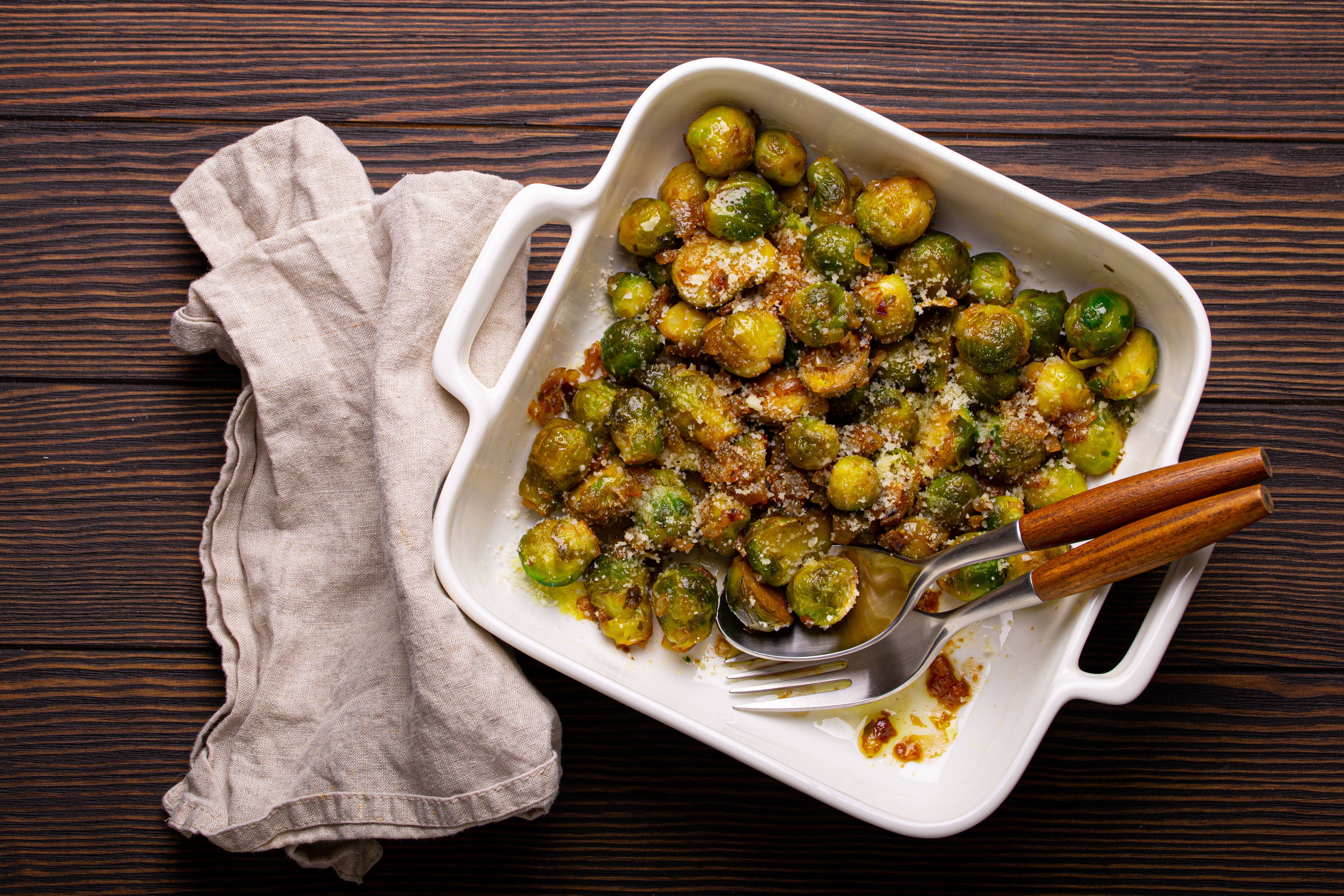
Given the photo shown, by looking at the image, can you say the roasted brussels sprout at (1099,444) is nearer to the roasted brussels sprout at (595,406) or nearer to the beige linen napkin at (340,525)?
the roasted brussels sprout at (595,406)

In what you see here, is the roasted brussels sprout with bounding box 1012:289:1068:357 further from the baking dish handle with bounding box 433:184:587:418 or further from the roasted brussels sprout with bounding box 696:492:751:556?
the baking dish handle with bounding box 433:184:587:418

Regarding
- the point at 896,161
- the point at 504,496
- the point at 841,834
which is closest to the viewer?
the point at 896,161

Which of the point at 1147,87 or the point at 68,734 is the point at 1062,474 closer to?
the point at 1147,87

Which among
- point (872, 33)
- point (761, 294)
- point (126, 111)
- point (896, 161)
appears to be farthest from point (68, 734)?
point (872, 33)

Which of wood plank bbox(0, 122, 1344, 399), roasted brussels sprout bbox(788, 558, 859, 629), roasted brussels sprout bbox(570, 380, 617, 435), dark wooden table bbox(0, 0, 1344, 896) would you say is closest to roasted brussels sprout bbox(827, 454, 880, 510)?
roasted brussels sprout bbox(788, 558, 859, 629)

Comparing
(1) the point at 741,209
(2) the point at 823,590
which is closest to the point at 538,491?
(2) the point at 823,590

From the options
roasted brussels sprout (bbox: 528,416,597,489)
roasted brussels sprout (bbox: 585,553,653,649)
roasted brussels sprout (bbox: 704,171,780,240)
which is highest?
roasted brussels sprout (bbox: 704,171,780,240)
